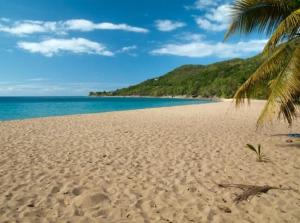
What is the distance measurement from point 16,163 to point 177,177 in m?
3.84

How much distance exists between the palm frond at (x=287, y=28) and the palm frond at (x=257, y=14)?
0.72 m

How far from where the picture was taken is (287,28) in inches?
200

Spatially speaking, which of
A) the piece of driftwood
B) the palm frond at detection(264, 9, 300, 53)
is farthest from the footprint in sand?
the palm frond at detection(264, 9, 300, 53)

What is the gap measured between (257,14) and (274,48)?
1.03 meters

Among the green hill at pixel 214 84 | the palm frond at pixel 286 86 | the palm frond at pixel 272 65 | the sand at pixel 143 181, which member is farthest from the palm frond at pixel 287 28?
the green hill at pixel 214 84

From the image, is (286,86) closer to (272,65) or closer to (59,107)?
(272,65)

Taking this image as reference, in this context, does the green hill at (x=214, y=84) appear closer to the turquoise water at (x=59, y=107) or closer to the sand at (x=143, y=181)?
the turquoise water at (x=59, y=107)

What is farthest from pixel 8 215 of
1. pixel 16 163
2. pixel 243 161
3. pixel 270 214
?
pixel 243 161

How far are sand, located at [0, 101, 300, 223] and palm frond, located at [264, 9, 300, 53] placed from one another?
2.78 meters

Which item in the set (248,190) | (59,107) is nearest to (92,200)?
(248,190)

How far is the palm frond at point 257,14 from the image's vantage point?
604 centimetres

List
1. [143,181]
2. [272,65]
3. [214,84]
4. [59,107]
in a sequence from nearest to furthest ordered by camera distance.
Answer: [143,181]
[272,65]
[59,107]
[214,84]

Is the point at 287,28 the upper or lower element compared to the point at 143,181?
upper

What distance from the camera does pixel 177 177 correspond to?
501 cm
